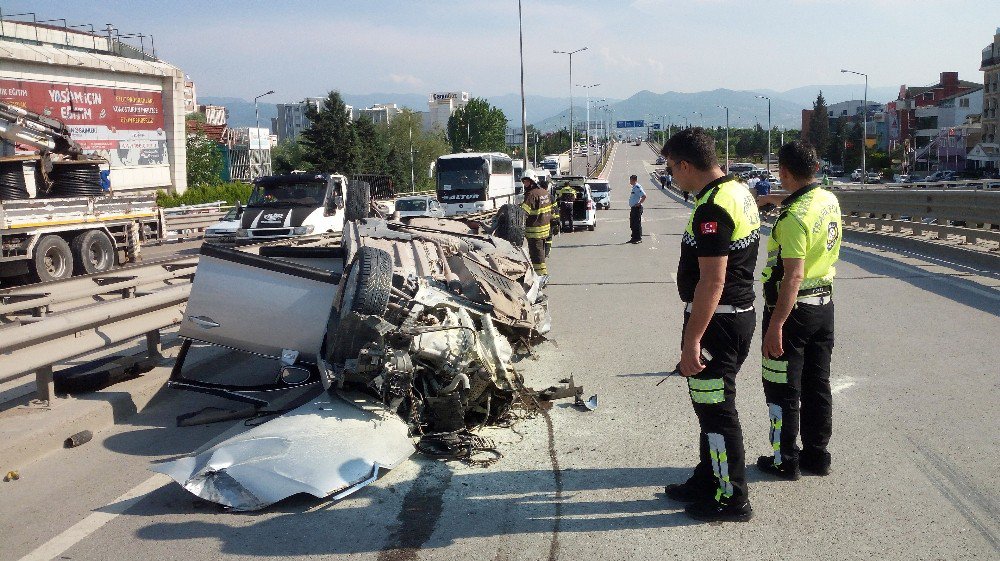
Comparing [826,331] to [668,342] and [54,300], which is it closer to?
[668,342]

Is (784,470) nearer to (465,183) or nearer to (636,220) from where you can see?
(636,220)

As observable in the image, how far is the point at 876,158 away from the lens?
292 ft

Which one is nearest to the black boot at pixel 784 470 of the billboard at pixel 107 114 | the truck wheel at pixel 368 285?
the truck wheel at pixel 368 285

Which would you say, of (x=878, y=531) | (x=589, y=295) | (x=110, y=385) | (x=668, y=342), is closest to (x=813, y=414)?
(x=878, y=531)

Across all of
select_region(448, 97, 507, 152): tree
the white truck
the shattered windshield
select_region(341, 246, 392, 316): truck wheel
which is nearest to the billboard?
the white truck

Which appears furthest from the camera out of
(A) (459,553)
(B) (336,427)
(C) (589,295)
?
(C) (589,295)

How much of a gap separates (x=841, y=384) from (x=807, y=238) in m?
2.72

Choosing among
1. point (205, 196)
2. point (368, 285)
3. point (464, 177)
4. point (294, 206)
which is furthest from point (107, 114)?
point (368, 285)

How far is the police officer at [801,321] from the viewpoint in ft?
15.2

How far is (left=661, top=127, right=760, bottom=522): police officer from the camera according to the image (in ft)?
13.6

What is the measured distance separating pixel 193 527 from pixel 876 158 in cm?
9560

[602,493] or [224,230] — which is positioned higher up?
[224,230]

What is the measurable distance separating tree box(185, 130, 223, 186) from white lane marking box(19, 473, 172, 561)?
69253 mm

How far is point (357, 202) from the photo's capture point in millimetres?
19250
